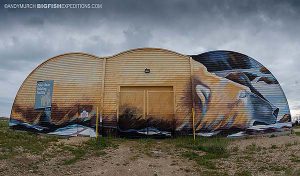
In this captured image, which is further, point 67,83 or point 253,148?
point 67,83

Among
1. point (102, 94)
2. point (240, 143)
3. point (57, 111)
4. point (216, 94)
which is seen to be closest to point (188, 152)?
point (240, 143)

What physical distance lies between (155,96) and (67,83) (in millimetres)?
5155

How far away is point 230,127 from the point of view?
1950 cm

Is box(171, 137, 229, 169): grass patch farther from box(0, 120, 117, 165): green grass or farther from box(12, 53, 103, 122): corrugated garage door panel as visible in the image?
box(12, 53, 103, 122): corrugated garage door panel

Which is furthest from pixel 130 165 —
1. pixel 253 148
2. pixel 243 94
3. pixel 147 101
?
pixel 243 94

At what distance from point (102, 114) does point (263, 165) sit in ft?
33.3

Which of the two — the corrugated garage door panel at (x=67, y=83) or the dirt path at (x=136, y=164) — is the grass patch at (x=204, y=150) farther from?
the corrugated garage door panel at (x=67, y=83)

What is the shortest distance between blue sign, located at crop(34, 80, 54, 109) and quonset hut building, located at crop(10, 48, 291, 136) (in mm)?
58

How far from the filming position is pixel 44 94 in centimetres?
2077

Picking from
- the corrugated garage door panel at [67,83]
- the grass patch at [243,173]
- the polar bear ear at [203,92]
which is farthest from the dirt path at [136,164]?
the corrugated garage door panel at [67,83]

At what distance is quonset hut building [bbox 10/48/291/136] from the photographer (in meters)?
19.7

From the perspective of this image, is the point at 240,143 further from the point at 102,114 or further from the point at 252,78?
the point at 102,114

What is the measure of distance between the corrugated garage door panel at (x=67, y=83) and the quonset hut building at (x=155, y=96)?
0.19 ft

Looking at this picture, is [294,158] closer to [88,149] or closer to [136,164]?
[136,164]
